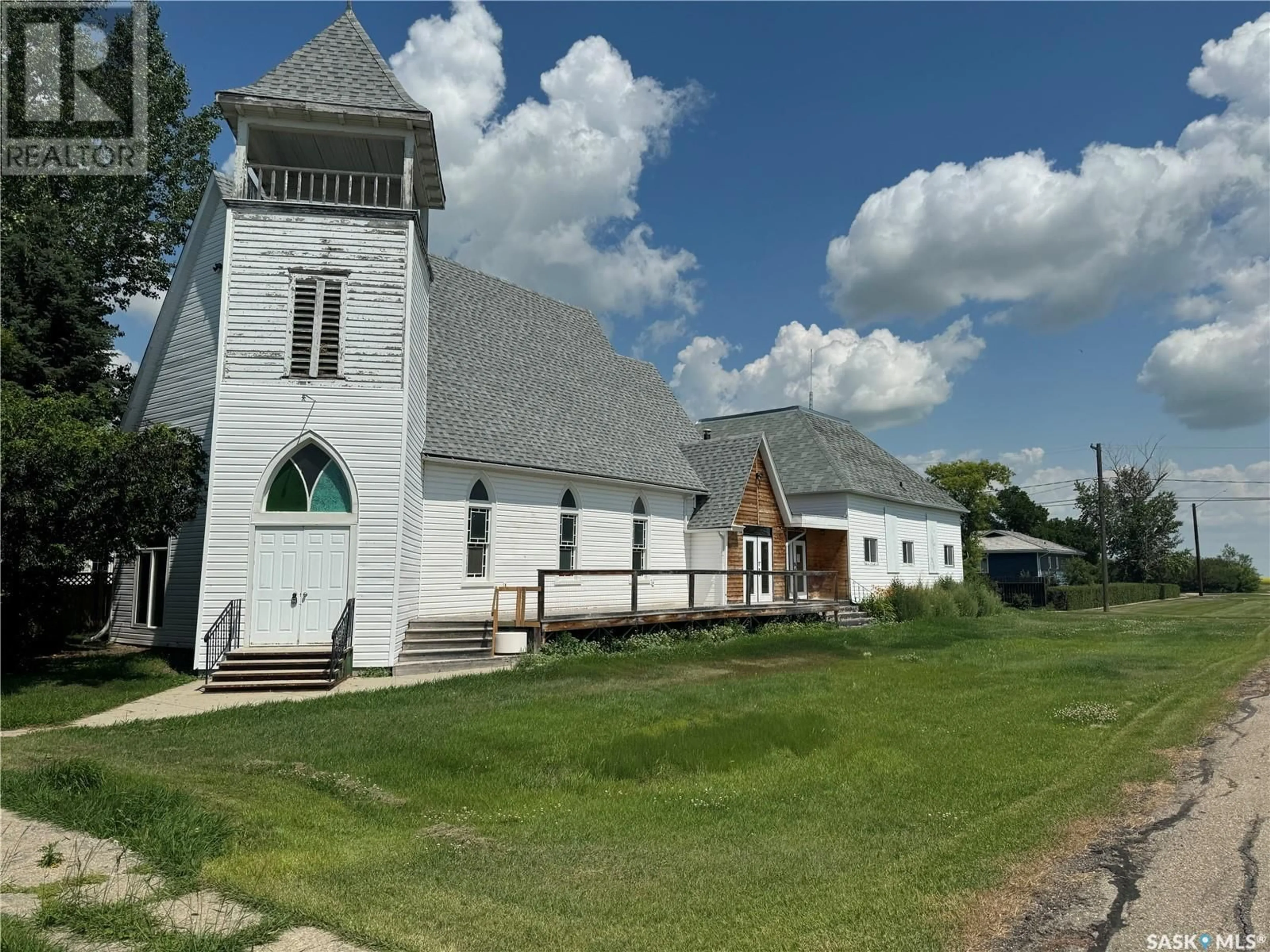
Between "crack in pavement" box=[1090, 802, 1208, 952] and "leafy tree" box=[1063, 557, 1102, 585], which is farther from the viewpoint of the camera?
"leafy tree" box=[1063, 557, 1102, 585]

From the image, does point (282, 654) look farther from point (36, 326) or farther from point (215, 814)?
point (36, 326)

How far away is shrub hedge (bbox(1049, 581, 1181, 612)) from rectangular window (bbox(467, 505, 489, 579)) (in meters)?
36.5

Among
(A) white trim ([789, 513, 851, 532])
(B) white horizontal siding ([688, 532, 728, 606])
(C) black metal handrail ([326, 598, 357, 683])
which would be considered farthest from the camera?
(A) white trim ([789, 513, 851, 532])

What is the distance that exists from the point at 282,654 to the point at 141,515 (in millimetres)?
3381

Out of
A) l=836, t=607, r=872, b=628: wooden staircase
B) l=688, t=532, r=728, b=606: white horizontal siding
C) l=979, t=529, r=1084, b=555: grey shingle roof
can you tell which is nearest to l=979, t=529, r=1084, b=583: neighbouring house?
l=979, t=529, r=1084, b=555: grey shingle roof

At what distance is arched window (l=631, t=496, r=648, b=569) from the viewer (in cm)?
2469

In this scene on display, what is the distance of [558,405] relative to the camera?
24.2m

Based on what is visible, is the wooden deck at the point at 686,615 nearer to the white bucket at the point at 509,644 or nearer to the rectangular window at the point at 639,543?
the white bucket at the point at 509,644

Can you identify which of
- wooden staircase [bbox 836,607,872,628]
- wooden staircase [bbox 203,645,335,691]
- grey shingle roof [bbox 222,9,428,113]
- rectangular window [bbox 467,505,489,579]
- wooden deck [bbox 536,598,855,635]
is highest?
grey shingle roof [bbox 222,9,428,113]

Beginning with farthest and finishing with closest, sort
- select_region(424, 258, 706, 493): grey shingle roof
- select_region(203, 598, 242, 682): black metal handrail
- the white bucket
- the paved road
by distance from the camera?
1. select_region(424, 258, 706, 493): grey shingle roof
2. the white bucket
3. select_region(203, 598, 242, 682): black metal handrail
4. the paved road

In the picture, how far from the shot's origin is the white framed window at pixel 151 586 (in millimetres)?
19469

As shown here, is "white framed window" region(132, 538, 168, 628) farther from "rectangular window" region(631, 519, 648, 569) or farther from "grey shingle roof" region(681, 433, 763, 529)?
"grey shingle roof" region(681, 433, 763, 529)

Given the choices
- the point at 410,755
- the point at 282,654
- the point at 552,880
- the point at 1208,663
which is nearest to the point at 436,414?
the point at 282,654

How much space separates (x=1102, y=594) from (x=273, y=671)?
4724cm
